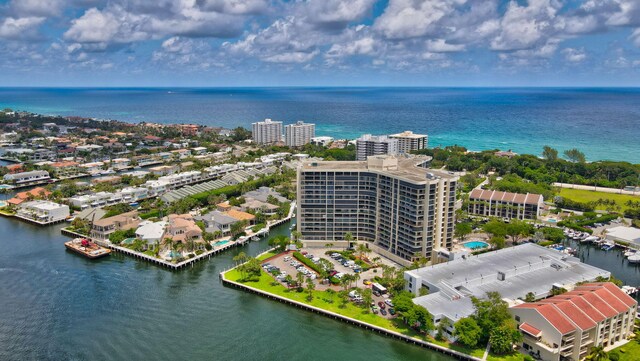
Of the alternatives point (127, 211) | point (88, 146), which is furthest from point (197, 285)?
point (88, 146)

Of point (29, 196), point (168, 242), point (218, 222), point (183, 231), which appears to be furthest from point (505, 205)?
point (29, 196)

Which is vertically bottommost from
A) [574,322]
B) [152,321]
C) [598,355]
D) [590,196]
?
[152,321]

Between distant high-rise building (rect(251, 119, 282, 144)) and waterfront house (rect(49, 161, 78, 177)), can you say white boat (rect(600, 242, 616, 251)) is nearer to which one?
waterfront house (rect(49, 161, 78, 177))

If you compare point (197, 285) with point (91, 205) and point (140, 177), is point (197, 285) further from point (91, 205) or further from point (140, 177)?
point (140, 177)

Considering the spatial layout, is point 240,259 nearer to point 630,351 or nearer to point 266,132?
point 630,351

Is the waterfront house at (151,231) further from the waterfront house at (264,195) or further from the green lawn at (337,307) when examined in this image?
the waterfront house at (264,195)

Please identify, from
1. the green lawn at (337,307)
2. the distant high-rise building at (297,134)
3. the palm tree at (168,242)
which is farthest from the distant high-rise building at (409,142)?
the green lawn at (337,307)

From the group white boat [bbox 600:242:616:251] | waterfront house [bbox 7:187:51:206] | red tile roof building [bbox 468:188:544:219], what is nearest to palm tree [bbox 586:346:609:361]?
white boat [bbox 600:242:616:251]
